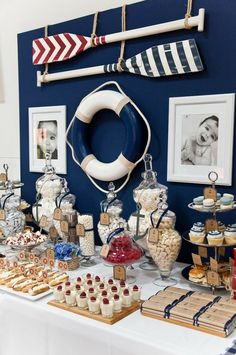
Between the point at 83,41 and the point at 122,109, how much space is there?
0.48m

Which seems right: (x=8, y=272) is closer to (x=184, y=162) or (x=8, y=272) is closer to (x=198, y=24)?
(x=184, y=162)

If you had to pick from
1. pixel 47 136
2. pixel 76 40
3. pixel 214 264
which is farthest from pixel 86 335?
pixel 76 40

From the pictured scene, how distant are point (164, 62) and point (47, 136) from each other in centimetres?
88

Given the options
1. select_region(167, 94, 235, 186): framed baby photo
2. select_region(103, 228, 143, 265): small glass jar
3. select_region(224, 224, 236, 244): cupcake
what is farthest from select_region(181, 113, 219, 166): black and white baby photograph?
select_region(103, 228, 143, 265): small glass jar

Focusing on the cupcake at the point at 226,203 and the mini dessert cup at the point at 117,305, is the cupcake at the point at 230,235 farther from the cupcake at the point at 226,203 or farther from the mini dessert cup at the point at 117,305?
the mini dessert cup at the point at 117,305

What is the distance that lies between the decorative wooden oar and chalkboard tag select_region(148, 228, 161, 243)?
889 mm

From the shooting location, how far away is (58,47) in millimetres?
2238

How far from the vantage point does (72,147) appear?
2.23 metres

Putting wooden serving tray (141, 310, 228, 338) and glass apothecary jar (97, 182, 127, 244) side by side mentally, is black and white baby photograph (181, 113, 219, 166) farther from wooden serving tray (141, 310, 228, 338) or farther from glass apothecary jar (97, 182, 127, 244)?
wooden serving tray (141, 310, 228, 338)

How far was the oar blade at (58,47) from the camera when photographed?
2152 millimetres

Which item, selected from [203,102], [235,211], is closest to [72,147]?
[203,102]

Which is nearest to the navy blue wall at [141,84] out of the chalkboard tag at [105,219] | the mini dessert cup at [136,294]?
the chalkboard tag at [105,219]

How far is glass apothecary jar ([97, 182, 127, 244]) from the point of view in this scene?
6.15 ft

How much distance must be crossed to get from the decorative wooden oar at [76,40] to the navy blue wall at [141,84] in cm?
4
